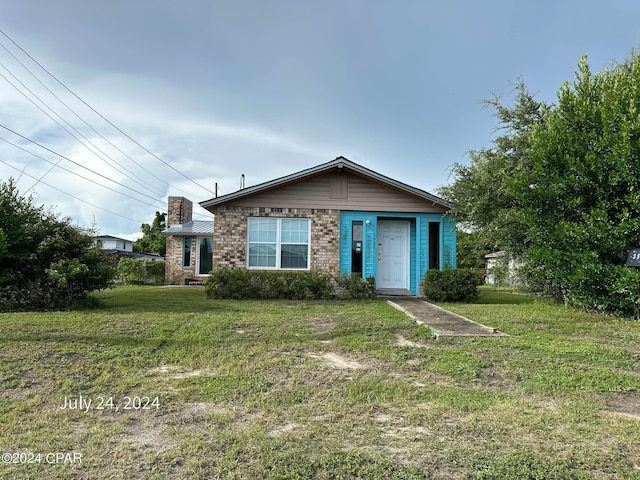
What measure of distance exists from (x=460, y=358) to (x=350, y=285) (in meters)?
6.54

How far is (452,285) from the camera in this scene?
11406 millimetres

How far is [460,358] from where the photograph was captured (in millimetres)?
5062

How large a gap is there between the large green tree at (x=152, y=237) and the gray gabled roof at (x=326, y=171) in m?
35.0

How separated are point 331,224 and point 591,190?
21.7ft

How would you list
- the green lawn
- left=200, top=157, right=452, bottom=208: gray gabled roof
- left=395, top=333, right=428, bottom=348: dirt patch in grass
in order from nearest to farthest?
the green lawn, left=395, top=333, right=428, bottom=348: dirt patch in grass, left=200, top=157, right=452, bottom=208: gray gabled roof

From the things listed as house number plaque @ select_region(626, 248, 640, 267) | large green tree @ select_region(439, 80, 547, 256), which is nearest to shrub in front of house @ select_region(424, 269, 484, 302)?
large green tree @ select_region(439, 80, 547, 256)

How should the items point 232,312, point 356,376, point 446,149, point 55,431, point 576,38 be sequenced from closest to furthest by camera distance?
point 55,431 < point 356,376 < point 232,312 < point 576,38 < point 446,149

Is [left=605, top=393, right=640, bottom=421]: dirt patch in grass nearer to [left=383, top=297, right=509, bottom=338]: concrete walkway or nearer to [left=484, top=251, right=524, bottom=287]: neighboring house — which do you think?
[left=383, top=297, right=509, bottom=338]: concrete walkway

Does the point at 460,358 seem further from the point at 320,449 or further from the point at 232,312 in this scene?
the point at 232,312

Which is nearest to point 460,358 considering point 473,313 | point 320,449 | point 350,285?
point 320,449

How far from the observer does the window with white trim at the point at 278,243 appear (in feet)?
Result: 40.8

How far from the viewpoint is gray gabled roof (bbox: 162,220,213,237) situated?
19658 millimetres

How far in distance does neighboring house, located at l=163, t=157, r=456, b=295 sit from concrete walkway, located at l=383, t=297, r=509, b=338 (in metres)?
3.22

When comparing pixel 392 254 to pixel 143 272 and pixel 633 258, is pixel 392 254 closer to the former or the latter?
pixel 633 258
